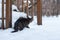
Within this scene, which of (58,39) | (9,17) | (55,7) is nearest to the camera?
(58,39)

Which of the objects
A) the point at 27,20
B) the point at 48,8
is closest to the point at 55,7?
the point at 48,8

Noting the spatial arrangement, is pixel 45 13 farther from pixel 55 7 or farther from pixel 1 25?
pixel 1 25

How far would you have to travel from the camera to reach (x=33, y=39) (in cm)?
408

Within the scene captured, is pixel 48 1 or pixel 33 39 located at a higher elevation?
pixel 48 1

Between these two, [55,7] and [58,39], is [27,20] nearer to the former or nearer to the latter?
[58,39]

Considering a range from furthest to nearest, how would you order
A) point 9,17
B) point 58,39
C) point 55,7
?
point 55,7 < point 9,17 < point 58,39

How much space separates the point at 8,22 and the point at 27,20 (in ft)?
1.86

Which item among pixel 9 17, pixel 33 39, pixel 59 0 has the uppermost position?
pixel 59 0

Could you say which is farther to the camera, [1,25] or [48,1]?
[48,1]

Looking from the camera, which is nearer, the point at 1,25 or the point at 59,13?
the point at 1,25

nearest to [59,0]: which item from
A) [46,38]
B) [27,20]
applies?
[27,20]

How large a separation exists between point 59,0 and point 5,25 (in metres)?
5.10

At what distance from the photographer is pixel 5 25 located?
18.0ft

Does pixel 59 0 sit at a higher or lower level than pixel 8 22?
higher
